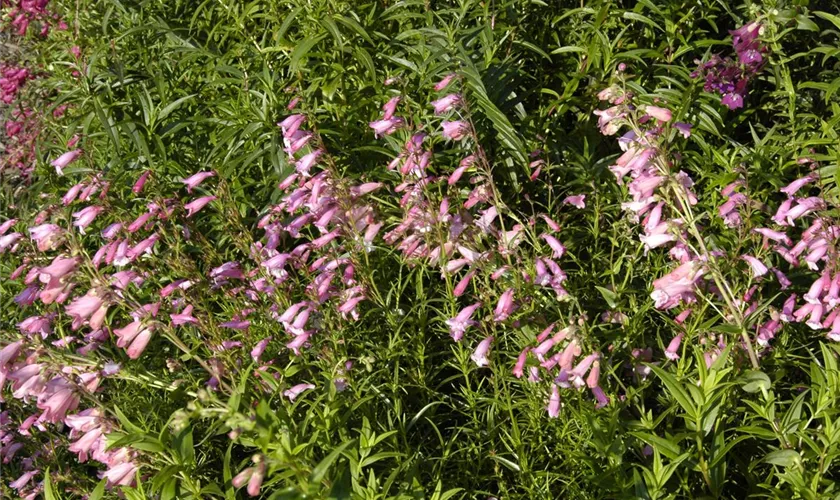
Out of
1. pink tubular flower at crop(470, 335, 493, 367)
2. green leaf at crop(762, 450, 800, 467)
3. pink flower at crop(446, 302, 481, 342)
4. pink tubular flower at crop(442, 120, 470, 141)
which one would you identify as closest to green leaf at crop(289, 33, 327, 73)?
pink tubular flower at crop(442, 120, 470, 141)

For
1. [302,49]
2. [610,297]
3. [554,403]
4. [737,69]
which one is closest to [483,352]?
[554,403]

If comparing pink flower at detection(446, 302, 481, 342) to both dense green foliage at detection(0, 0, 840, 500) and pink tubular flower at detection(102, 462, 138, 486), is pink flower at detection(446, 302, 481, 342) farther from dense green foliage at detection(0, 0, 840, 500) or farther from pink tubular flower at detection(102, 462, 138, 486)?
pink tubular flower at detection(102, 462, 138, 486)

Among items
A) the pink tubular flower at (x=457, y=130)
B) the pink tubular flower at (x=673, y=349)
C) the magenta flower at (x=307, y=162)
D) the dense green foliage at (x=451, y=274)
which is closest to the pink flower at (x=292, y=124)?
the dense green foliage at (x=451, y=274)

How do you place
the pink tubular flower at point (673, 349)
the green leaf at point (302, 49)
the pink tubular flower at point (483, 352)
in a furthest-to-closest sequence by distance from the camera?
1. the green leaf at point (302, 49)
2. the pink tubular flower at point (673, 349)
3. the pink tubular flower at point (483, 352)

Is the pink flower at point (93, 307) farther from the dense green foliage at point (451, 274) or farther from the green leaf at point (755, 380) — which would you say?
the green leaf at point (755, 380)

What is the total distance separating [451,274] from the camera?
3115 millimetres

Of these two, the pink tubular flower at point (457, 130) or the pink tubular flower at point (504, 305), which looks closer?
the pink tubular flower at point (504, 305)

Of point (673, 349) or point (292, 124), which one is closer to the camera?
point (673, 349)

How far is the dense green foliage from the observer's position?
2.55 metres

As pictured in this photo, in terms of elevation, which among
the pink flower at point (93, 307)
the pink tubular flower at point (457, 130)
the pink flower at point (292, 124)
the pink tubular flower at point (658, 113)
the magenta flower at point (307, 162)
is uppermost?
the pink tubular flower at point (658, 113)

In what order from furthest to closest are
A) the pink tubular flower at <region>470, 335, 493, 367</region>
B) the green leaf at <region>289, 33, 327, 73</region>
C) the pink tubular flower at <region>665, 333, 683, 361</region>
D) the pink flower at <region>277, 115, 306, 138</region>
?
the green leaf at <region>289, 33, 327, 73</region> → the pink flower at <region>277, 115, 306, 138</region> → the pink tubular flower at <region>665, 333, 683, 361</region> → the pink tubular flower at <region>470, 335, 493, 367</region>

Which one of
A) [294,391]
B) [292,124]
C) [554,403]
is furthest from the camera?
[292,124]

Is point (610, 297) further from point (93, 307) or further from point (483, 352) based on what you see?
point (93, 307)

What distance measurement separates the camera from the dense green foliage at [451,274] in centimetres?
255
